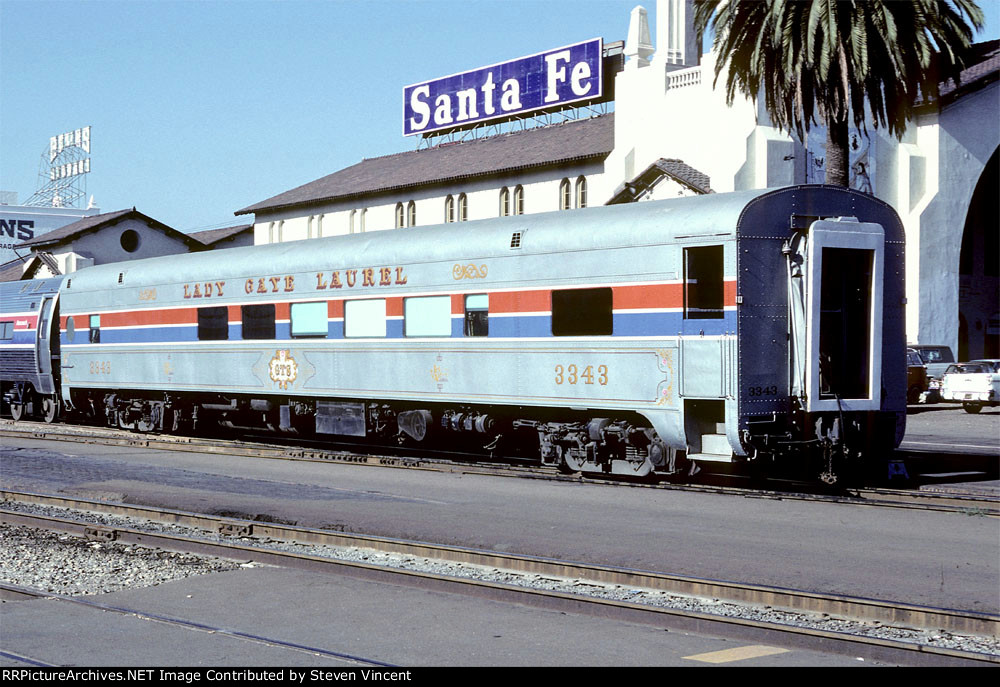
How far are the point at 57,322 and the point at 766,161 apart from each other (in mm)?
22746

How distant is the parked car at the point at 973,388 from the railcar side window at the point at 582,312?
22811 mm

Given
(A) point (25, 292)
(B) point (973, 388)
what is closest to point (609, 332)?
(A) point (25, 292)

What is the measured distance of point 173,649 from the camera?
793 cm

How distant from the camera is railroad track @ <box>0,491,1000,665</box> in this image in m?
8.10

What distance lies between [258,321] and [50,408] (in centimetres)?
1168

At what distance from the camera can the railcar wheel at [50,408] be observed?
32.7 meters

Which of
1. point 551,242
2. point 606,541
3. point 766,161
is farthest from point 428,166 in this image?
point 606,541

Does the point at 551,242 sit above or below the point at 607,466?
above

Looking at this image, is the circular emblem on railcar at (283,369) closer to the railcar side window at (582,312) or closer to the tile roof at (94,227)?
the railcar side window at (582,312)

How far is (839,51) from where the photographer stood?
29047 millimetres

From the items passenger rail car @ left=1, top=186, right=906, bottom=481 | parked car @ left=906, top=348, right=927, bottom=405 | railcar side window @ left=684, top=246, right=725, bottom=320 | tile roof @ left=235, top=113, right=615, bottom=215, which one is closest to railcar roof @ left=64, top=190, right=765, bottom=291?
passenger rail car @ left=1, top=186, right=906, bottom=481

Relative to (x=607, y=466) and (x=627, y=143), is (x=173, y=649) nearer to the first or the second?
(x=607, y=466)
